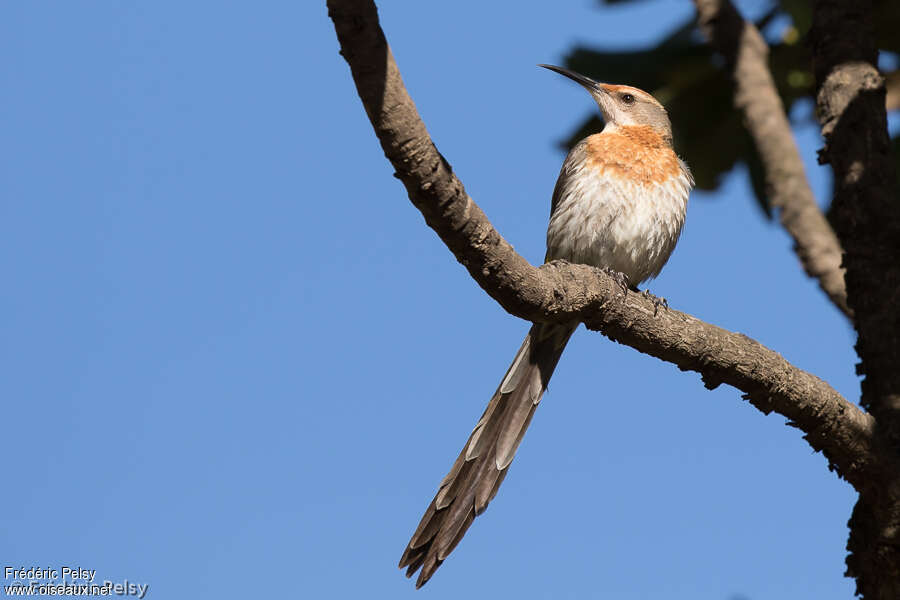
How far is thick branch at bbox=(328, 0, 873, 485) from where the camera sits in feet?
10.8

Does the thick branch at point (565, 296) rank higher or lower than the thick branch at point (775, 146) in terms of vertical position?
lower

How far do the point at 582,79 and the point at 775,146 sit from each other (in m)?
2.04

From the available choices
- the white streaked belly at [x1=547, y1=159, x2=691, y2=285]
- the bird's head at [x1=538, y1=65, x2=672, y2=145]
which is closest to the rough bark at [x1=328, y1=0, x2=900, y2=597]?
the white streaked belly at [x1=547, y1=159, x2=691, y2=285]

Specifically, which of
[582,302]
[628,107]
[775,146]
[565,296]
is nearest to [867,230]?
[775,146]

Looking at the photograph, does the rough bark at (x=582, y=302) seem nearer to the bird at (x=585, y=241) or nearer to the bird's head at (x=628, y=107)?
the bird at (x=585, y=241)

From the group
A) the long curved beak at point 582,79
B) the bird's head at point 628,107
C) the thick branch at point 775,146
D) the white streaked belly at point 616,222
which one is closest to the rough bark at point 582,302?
the thick branch at point 775,146

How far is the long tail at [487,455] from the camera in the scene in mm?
4844

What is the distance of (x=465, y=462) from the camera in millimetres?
5168

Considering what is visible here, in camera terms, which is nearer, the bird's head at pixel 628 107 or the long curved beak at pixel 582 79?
the bird's head at pixel 628 107

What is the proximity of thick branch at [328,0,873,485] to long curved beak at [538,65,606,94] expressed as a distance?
3.27 m

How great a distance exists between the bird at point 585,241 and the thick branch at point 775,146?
690 mm

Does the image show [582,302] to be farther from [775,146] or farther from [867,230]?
[775,146]

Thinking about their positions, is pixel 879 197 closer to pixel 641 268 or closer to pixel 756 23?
pixel 641 268

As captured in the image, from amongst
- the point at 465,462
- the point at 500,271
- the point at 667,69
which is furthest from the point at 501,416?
the point at 667,69
